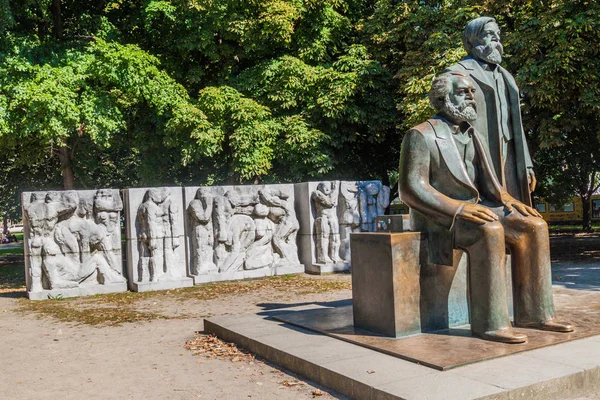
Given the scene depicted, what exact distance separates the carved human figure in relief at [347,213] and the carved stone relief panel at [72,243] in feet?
16.6

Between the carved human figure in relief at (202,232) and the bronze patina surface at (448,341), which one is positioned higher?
the carved human figure in relief at (202,232)

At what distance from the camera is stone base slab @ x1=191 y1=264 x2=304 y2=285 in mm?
12344

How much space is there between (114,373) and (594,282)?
774cm

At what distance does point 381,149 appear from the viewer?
21.0 m

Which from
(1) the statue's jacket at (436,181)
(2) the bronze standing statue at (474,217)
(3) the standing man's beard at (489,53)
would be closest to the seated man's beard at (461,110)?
(2) the bronze standing statue at (474,217)

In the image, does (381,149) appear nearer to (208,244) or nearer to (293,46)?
(293,46)

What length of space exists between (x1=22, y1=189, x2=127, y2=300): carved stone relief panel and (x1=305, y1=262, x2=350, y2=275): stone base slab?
13.8 ft

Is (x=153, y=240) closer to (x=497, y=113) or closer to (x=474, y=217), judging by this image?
(x=497, y=113)

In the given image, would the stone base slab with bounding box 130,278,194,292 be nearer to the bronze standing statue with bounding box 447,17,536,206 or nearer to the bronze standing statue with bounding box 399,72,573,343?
the bronze standing statue with bounding box 399,72,573,343

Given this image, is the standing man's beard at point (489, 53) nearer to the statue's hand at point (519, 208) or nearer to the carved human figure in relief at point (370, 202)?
the statue's hand at point (519, 208)

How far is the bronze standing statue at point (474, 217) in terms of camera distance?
5.23 meters

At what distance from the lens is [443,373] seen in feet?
14.8

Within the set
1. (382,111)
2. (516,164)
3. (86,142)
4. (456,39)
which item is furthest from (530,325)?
(86,142)

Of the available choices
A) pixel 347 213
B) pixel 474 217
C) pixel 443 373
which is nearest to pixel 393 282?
pixel 474 217
